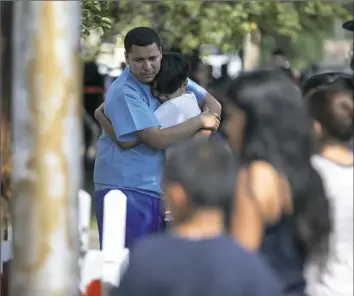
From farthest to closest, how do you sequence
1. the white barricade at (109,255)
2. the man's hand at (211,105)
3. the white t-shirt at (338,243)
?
1. the man's hand at (211,105)
2. the white barricade at (109,255)
3. the white t-shirt at (338,243)

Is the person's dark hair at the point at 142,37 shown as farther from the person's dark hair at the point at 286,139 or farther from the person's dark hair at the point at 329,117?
the person's dark hair at the point at 286,139

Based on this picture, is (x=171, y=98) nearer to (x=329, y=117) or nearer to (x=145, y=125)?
(x=145, y=125)

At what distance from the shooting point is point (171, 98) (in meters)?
5.38

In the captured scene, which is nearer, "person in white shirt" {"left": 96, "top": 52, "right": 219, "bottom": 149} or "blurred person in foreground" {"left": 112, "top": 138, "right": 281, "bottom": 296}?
"blurred person in foreground" {"left": 112, "top": 138, "right": 281, "bottom": 296}

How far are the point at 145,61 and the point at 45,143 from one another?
2511mm

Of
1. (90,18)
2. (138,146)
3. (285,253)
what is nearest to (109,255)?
(285,253)

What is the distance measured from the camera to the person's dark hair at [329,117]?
12.1ft

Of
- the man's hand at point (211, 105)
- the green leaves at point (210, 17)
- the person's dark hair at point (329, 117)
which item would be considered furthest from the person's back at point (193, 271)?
the green leaves at point (210, 17)

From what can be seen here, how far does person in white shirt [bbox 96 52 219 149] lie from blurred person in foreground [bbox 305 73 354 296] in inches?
61.4

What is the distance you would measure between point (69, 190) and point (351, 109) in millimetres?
1240

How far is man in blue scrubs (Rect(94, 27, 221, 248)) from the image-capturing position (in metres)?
5.22

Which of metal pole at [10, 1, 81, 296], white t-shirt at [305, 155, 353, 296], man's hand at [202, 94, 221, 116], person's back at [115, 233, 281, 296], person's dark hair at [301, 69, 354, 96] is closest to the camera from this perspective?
person's back at [115, 233, 281, 296]

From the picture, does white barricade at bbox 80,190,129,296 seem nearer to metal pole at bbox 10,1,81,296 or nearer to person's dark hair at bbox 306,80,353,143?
person's dark hair at bbox 306,80,353,143

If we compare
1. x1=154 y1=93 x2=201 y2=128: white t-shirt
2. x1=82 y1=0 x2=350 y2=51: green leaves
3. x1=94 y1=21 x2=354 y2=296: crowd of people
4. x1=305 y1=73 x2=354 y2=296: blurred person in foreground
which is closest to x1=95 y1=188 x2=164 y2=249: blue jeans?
x1=154 y1=93 x2=201 y2=128: white t-shirt
